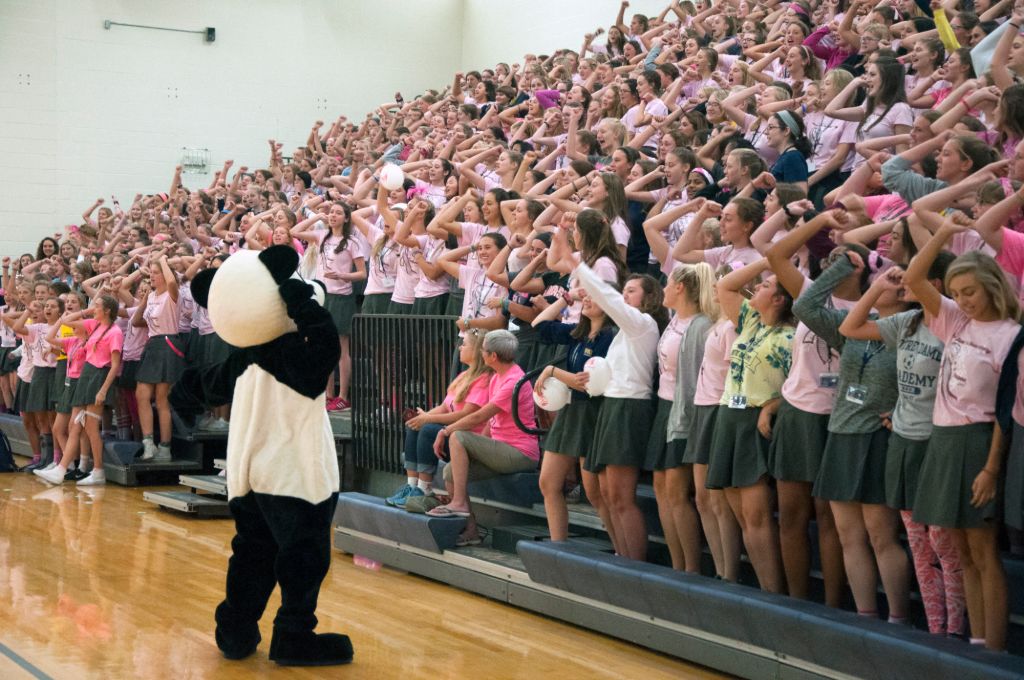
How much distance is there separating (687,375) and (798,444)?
2.48ft

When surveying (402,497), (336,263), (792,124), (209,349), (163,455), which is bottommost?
(163,455)

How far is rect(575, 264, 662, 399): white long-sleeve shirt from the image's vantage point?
552 centimetres

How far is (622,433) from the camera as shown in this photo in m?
5.49

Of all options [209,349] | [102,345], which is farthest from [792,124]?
[102,345]

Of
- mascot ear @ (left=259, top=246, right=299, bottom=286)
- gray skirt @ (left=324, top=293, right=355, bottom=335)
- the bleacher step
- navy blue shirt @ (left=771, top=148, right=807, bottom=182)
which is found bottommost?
the bleacher step

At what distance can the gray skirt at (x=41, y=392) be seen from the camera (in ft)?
37.2

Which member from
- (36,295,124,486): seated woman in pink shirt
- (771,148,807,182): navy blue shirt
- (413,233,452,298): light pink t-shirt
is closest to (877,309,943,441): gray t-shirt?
(771,148,807,182): navy blue shirt

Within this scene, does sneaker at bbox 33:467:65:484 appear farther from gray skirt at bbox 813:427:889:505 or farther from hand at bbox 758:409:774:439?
gray skirt at bbox 813:427:889:505

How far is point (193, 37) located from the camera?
712 inches

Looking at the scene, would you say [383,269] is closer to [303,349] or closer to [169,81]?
[303,349]

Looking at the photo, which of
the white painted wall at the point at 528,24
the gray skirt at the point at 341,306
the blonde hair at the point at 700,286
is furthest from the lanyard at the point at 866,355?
the white painted wall at the point at 528,24

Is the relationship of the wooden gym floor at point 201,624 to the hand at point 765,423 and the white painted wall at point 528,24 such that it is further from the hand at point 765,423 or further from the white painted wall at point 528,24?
the white painted wall at point 528,24

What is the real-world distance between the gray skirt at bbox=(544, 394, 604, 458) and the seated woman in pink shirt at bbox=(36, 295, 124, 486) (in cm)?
562

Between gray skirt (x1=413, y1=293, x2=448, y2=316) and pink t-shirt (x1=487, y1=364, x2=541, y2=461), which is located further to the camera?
gray skirt (x1=413, y1=293, x2=448, y2=316)
